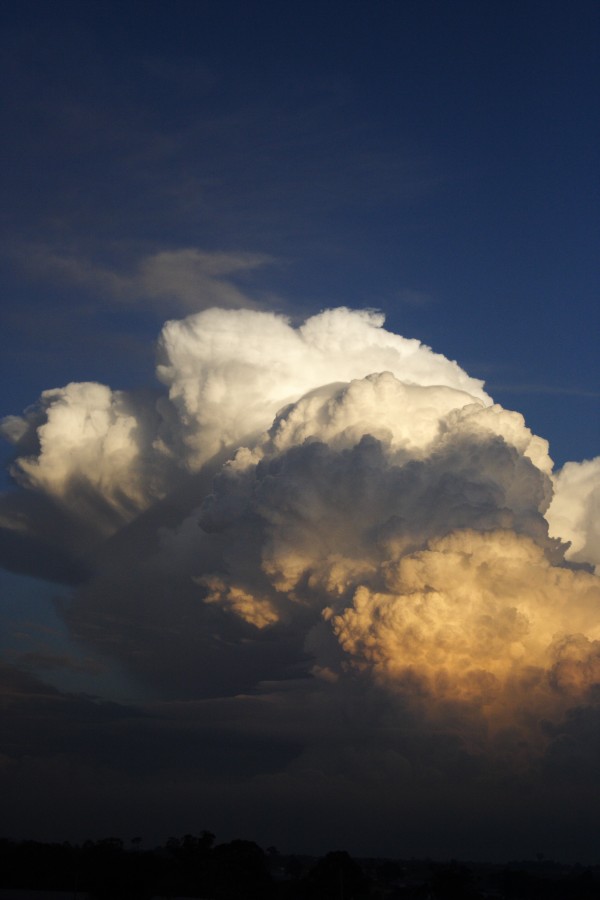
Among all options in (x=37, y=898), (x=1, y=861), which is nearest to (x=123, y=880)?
(x=37, y=898)

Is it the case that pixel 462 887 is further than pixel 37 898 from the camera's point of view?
Yes

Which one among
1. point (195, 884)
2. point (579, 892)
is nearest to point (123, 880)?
point (195, 884)

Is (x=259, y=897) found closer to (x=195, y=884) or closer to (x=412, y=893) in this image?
(x=195, y=884)

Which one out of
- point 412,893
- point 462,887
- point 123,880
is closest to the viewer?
point 123,880

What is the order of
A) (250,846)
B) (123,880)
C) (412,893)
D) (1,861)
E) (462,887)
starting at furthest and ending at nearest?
(250,846) < (412,893) < (1,861) < (462,887) < (123,880)

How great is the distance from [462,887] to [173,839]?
7846 cm

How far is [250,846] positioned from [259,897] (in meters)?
29.3

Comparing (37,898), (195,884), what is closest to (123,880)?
(37,898)

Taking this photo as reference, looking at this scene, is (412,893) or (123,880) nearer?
(123,880)

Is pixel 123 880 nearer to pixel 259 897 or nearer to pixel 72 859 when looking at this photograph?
pixel 259 897

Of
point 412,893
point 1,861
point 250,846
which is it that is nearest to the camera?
point 1,861

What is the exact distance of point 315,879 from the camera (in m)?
123

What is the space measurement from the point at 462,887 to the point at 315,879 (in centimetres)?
1771

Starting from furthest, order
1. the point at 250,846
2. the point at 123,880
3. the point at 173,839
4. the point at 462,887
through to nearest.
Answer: the point at 173,839 → the point at 250,846 → the point at 462,887 → the point at 123,880
